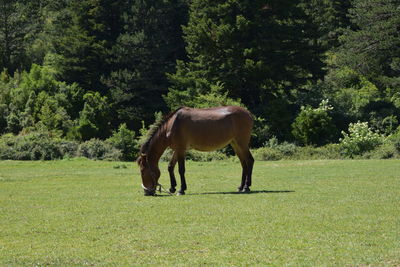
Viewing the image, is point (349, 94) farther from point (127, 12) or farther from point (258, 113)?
point (127, 12)

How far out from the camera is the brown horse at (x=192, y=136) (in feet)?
61.5

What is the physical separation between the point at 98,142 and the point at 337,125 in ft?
53.7

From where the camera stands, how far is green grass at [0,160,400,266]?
981 centimetres

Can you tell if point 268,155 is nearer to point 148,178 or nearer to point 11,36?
point 148,178

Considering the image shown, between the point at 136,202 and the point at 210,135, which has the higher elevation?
the point at 210,135

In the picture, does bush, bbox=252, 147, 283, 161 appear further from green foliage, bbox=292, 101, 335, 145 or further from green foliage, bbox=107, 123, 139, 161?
green foliage, bbox=107, 123, 139, 161

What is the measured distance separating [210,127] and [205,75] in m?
28.2

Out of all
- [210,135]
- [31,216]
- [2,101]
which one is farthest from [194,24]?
[31,216]

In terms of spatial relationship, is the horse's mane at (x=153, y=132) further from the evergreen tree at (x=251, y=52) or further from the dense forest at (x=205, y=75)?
the evergreen tree at (x=251, y=52)

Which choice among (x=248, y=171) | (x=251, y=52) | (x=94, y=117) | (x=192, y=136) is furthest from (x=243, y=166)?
(x=94, y=117)

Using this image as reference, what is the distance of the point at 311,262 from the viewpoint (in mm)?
9188

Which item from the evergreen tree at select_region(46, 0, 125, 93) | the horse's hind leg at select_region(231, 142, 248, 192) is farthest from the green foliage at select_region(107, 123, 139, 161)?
the horse's hind leg at select_region(231, 142, 248, 192)

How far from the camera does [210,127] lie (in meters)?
19.2

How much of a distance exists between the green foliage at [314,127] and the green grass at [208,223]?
17.0 metres
